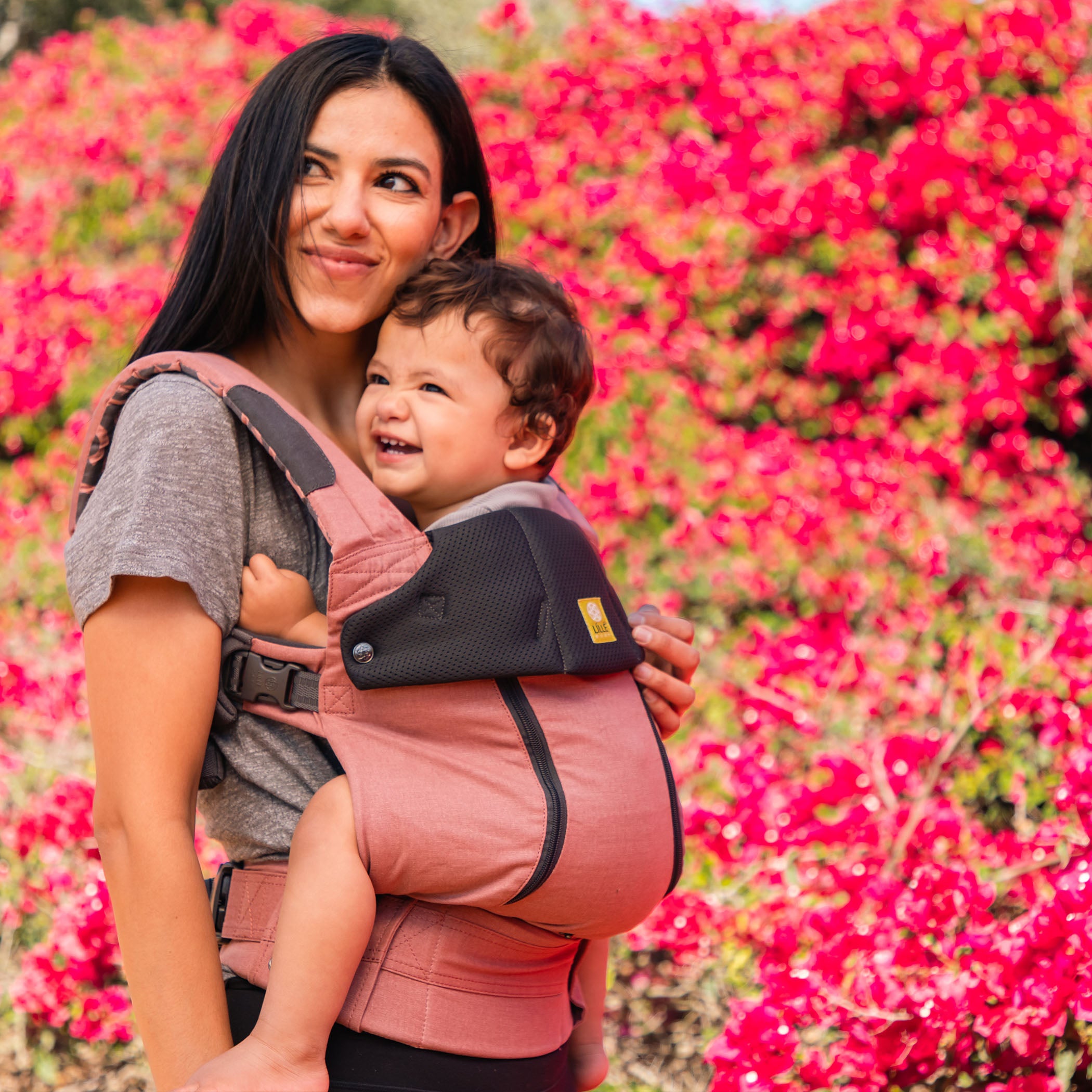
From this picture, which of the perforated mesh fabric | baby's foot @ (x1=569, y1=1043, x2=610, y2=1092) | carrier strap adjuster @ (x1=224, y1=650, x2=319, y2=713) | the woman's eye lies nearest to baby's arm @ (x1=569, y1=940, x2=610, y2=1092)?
baby's foot @ (x1=569, y1=1043, x2=610, y2=1092)

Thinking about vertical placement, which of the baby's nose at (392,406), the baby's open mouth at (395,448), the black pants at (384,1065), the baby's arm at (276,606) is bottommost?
the black pants at (384,1065)

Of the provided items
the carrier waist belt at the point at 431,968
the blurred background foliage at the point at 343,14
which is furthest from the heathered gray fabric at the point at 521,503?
the blurred background foliage at the point at 343,14

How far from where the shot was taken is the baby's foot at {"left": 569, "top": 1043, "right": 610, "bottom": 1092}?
1.66 m

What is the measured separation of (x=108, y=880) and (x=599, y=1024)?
82 centimetres

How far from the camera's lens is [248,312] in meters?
1.62

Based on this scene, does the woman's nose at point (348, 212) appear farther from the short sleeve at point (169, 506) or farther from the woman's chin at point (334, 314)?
the short sleeve at point (169, 506)

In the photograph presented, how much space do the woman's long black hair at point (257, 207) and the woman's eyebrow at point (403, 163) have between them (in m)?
0.11

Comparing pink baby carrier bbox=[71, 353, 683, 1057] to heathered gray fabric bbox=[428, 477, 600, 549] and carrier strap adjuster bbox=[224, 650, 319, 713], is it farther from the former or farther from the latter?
heathered gray fabric bbox=[428, 477, 600, 549]

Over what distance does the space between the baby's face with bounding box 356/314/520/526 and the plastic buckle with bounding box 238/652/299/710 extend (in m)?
0.45

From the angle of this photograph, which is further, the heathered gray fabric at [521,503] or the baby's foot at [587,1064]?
the baby's foot at [587,1064]

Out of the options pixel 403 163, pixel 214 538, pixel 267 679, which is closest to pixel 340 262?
pixel 403 163

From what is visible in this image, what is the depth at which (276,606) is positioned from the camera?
133cm

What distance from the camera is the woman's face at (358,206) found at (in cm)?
160

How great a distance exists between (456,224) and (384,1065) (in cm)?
130
